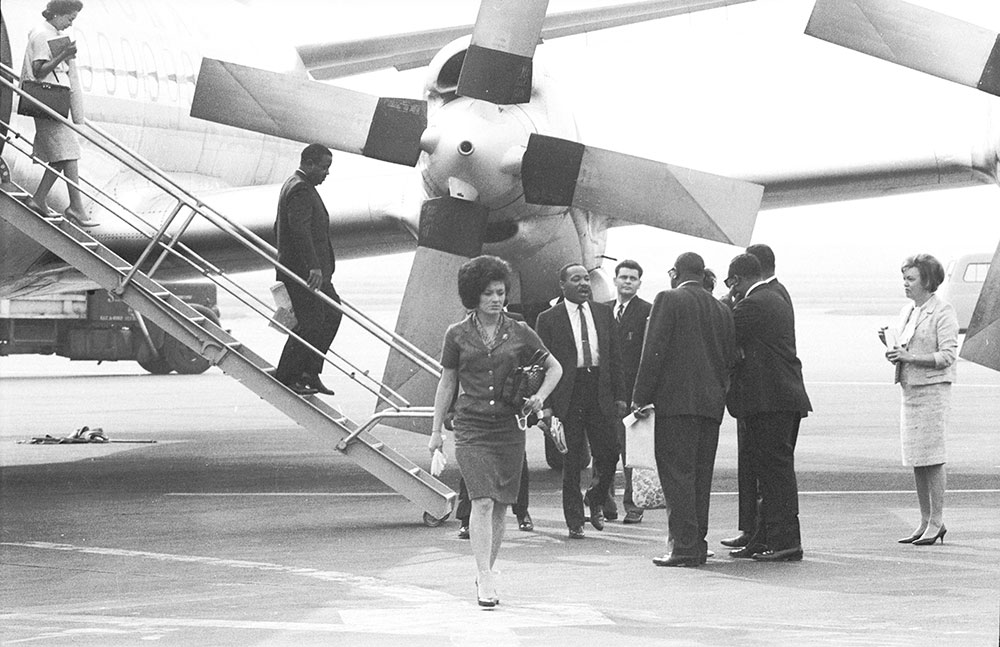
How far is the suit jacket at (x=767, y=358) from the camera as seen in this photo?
28.6 ft

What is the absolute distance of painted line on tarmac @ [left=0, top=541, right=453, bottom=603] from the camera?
7.52 meters

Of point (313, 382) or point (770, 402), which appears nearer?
point (770, 402)

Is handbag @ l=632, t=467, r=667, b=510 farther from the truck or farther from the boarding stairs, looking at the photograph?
the truck

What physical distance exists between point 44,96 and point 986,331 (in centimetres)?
652

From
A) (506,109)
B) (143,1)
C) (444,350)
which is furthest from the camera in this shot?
(143,1)

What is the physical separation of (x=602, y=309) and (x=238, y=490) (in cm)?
382

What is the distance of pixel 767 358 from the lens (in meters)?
8.77

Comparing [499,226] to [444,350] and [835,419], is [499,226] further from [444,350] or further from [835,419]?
[835,419]

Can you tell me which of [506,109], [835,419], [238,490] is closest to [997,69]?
[506,109]

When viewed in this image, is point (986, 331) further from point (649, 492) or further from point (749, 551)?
point (649, 492)

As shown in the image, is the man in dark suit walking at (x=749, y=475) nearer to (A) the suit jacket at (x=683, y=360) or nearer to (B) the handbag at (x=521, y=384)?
(A) the suit jacket at (x=683, y=360)

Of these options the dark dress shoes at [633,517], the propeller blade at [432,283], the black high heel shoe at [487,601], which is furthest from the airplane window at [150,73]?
the black high heel shoe at [487,601]

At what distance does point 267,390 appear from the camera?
10461 mm

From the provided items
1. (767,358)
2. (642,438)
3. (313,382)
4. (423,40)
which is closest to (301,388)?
(313,382)
